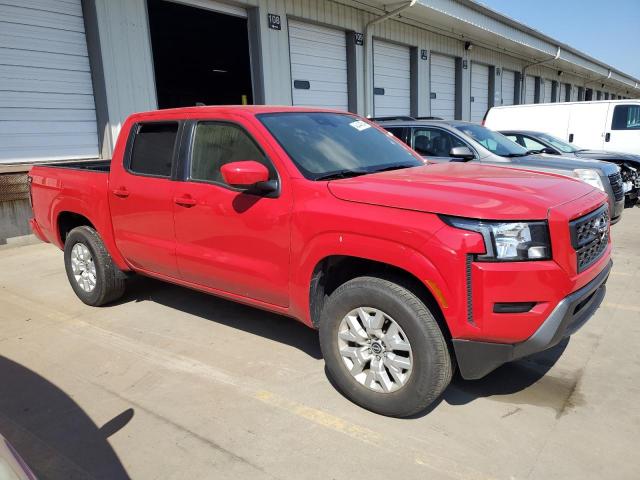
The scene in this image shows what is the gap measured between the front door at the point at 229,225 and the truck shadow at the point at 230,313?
0.69m

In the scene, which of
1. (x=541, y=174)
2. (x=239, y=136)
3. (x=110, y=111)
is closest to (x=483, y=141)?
(x=541, y=174)

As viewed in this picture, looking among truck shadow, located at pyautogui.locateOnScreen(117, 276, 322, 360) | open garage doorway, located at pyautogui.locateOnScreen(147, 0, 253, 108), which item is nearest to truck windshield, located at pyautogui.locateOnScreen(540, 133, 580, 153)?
open garage doorway, located at pyautogui.locateOnScreen(147, 0, 253, 108)

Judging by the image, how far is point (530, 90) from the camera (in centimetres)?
2736

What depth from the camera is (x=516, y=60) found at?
24.5m

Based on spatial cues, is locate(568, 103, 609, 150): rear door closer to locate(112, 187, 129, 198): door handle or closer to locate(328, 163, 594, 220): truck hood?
locate(328, 163, 594, 220): truck hood

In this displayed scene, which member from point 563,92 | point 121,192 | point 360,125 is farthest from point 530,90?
point 121,192

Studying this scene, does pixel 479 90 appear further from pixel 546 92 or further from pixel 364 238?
pixel 364 238

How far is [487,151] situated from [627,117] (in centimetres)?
632

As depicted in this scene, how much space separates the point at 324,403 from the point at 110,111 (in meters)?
7.76

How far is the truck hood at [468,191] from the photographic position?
2621 millimetres

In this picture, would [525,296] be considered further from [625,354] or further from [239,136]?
[239,136]

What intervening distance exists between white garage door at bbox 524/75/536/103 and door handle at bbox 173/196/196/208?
86.6 ft

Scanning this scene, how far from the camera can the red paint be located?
2578mm

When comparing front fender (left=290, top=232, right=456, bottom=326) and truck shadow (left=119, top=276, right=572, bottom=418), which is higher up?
front fender (left=290, top=232, right=456, bottom=326)
